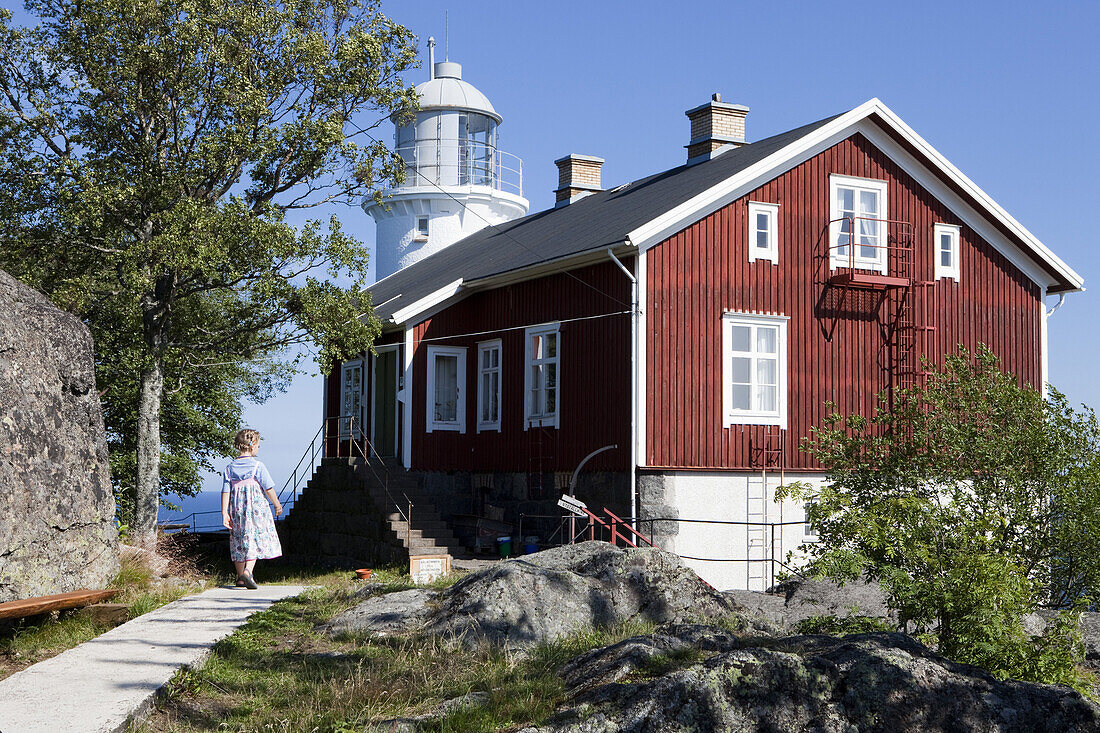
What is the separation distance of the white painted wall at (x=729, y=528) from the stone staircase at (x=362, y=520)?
4067 mm

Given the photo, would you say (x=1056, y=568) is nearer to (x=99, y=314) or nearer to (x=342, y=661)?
(x=342, y=661)

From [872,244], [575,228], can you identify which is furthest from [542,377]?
[872,244]

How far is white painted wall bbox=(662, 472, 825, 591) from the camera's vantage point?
18984 millimetres

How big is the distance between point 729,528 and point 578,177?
1266 cm

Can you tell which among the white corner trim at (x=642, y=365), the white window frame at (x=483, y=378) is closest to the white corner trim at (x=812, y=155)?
the white corner trim at (x=642, y=365)

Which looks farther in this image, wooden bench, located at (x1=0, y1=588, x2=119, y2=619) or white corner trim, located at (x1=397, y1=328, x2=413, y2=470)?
white corner trim, located at (x1=397, y1=328, x2=413, y2=470)

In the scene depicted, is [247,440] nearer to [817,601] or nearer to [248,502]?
[248,502]

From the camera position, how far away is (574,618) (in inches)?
369

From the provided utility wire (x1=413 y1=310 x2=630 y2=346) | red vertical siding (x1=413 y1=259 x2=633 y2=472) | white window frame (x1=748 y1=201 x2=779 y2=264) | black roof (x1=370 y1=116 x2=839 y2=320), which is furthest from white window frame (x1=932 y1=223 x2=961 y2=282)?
utility wire (x1=413 y1=310 x2=630 y2=346)

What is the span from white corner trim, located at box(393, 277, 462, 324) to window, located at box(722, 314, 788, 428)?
20.2 ft

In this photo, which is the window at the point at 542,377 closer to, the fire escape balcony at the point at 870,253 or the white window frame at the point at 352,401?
the white window frame at the point at 352,401

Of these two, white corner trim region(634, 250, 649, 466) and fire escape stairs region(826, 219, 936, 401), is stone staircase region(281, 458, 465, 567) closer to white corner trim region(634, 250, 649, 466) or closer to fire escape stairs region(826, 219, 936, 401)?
white corner trim region(634, 250, 649, 466)

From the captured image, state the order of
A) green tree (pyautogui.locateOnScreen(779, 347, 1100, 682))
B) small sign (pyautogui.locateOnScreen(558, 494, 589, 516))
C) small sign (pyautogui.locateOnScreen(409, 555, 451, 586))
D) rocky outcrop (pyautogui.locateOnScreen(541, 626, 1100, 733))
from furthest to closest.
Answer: small sign (pyautogui.locateOnScreen(558, 494, 589, 516)), small sign (pyautogui.locateOnScreen(409, 555, 451, 586)), green tree (pyautogui.locateOnScreen(779, 347, 1100, 682)), rocky outcrop (pyautogui.locateOnScreen(541, 626, 1100, 733))

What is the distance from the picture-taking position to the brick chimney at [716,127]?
974 inches
